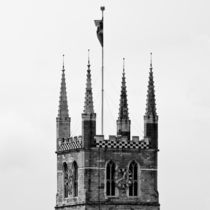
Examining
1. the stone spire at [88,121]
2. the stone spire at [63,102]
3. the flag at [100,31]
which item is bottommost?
the stone spire at [88,121]

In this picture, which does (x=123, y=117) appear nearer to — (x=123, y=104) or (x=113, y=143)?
(x=123, y=104)

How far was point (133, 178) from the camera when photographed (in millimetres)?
163625

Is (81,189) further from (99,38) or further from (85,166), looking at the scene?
(99,38)

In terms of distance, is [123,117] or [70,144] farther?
[70,144]

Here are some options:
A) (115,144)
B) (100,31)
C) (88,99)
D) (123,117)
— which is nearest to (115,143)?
(115,144)

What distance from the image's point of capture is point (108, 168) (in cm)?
16300

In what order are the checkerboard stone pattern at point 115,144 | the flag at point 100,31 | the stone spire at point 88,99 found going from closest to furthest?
the stone spire at point 88,99 < the checkerboard stone pattern at point 115,144 < the flag at point 100,31

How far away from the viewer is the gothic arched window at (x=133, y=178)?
16362 cm

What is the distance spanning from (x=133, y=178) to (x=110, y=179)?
202cm

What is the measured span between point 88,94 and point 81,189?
7728 millimetres

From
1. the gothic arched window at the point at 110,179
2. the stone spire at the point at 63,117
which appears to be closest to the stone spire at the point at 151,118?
the gothic arched window at the point at 110,179

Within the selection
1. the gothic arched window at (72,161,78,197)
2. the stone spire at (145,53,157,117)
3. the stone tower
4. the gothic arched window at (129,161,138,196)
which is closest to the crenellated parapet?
the stone tower

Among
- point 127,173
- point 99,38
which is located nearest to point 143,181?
point 127,173

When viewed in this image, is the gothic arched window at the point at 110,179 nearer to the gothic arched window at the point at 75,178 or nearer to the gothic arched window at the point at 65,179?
the gothic arched window at the point at 75,178
